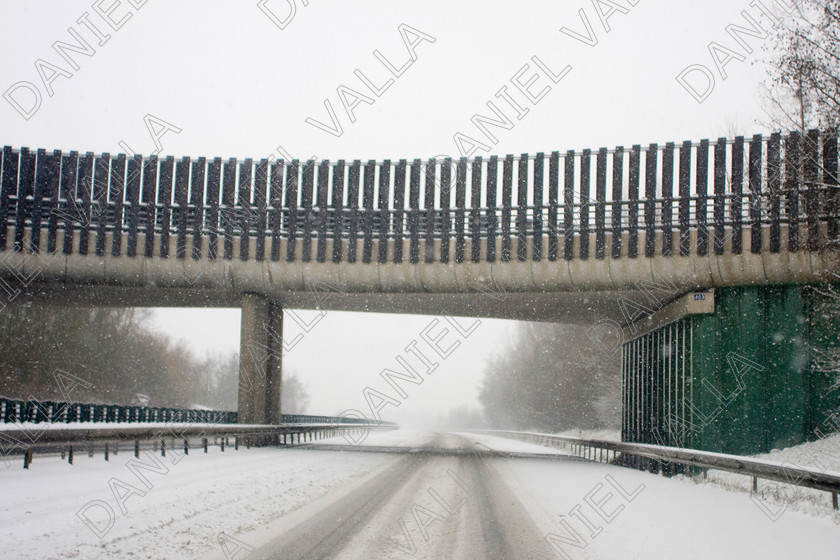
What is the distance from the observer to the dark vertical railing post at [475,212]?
88.9 ft

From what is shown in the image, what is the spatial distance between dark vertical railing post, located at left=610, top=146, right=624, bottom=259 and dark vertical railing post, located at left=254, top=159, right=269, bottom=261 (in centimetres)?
1272

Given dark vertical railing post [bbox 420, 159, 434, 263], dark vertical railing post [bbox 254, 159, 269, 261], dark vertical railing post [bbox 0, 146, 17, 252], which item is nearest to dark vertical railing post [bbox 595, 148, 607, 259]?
dark vertical railing post [bbox 420, 159, 434, 263]

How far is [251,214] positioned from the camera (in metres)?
29.2

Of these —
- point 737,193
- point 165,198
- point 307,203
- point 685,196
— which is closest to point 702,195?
point 685,196

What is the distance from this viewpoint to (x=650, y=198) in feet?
83.0

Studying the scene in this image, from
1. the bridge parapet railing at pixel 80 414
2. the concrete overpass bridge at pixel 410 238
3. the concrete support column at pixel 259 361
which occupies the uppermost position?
the concrete overpass bridge at pixel 410 238

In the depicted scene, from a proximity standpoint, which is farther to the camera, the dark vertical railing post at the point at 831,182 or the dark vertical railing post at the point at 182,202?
the dark vertical railing post at the point at 182,202

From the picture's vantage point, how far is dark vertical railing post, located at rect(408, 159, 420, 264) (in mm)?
27703

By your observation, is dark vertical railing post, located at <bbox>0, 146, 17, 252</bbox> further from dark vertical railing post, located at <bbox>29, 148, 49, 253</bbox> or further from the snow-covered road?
the snow-covered road

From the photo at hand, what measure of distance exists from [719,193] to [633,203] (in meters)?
2.74

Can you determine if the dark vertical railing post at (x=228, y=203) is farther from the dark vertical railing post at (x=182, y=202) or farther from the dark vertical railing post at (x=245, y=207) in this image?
the dark vertical railing post at (x=182, y=202)

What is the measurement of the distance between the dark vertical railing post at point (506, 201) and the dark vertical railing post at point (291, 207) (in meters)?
7.89

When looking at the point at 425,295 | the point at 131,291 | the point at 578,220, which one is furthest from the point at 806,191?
the point at 131,291

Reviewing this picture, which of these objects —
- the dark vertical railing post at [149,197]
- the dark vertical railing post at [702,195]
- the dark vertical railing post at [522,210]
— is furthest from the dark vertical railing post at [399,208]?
the dark vertical railing post at [702,195]
